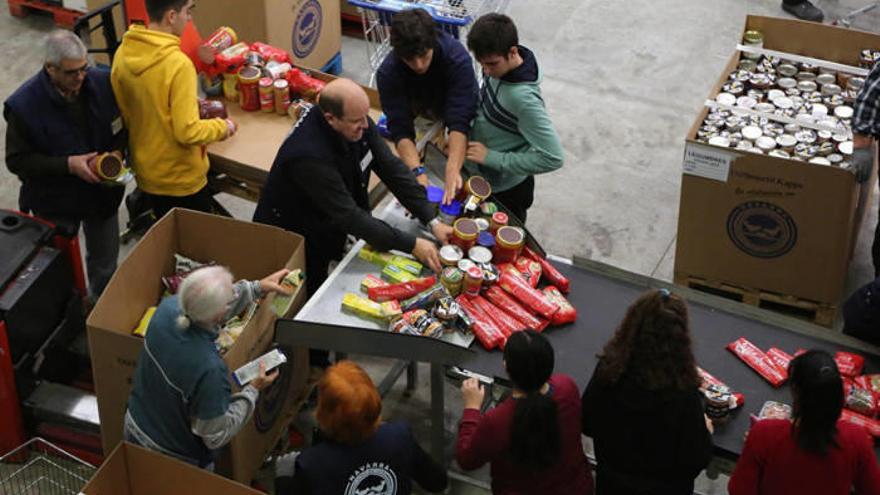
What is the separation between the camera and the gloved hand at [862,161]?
4.92 m

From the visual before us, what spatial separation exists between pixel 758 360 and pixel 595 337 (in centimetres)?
62

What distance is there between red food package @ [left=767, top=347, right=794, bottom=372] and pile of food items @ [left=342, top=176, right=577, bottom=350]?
2.48ft

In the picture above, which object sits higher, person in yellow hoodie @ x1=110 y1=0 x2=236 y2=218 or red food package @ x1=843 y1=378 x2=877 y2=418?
person in yellow hoodie @ x1=110 y1=0 x2=236 y2=218

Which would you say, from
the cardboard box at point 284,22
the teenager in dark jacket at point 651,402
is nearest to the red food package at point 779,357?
the teenager in dark jacket at point 651,402

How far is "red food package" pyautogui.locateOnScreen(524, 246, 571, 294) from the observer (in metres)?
4.21

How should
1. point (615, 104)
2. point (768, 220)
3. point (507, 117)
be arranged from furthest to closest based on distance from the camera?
point (615, 104) < point (768, 220) < point (507, 117)

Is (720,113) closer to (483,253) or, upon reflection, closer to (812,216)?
(812,216)

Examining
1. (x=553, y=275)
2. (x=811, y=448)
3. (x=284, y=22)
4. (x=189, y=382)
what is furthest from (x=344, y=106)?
(x=284, y=22)

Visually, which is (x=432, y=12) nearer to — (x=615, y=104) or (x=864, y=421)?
(x=615, y=104)

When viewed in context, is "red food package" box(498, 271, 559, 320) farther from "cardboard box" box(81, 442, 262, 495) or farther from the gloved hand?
the gloved hand

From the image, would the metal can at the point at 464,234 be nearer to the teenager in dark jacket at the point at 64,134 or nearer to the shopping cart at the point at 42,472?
the teenager in dark jacket at the point at 64,134

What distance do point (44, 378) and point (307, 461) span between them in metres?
1.96

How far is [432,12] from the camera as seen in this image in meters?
5.85

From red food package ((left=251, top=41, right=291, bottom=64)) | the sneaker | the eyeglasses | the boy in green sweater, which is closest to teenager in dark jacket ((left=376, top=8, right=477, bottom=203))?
the boy in green sweater
